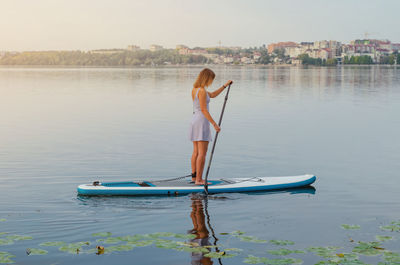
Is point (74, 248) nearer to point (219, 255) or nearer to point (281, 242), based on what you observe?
point (219, 255)

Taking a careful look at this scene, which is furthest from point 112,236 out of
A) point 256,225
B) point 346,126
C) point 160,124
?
point 346,126

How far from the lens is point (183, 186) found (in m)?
11.6

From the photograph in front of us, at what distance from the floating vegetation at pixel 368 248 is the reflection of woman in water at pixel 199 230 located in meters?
2.10

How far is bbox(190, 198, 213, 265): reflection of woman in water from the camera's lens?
767 centimetres

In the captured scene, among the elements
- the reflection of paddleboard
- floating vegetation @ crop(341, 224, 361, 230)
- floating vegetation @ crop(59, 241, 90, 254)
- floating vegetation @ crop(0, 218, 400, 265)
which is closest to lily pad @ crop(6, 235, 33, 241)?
floating vegetation @ crop(0, 218, 400, 265)

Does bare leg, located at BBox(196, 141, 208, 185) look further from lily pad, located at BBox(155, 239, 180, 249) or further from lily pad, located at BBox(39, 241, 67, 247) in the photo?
lily pad, located at BBox(39, 241, 67, 247)

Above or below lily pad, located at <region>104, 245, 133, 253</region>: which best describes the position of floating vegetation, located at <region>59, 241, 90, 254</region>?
above

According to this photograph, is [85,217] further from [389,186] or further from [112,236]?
[389,186]

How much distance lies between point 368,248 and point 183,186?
4.47 m

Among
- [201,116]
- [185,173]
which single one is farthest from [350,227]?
[185,173]

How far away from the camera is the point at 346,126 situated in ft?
83.3

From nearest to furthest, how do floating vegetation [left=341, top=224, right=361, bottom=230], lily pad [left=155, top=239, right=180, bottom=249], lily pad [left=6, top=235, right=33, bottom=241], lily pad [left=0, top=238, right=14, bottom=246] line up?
lily pad [left=155, top=239, right=180, bottom=249] < lily pad [left=0, top=238, right=14, bottom=246] < lily pad [left=6, top=235, right=33, bottom=241] < floating vegetation [left=341, top=224, right=361, bottom=230]

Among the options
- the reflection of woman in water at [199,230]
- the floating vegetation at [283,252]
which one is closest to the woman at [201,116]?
the reflection of woman in water at [199,230]

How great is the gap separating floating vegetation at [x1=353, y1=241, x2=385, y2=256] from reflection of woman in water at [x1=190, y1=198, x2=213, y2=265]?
6.88 ft
